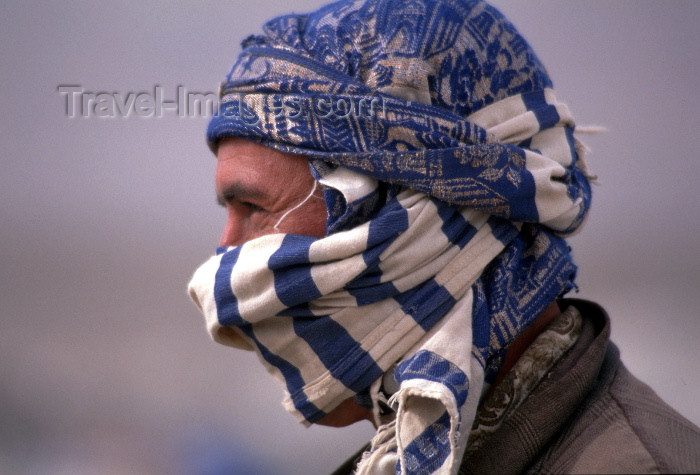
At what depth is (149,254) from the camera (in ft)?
9.09

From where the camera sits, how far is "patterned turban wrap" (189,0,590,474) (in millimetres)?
1151

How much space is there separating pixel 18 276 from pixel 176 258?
674 mm

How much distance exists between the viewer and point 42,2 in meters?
2.71

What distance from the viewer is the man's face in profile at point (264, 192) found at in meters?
1.25

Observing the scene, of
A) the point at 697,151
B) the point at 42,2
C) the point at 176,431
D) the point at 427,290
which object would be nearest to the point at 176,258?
the point at 176,431

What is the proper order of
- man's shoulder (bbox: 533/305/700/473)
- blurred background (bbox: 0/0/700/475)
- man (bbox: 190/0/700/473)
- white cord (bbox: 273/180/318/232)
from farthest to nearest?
blurred background (bbox: 0/0/700/475), white cord (bbox: 273/180/318/232), man (bbox: 190/0/700/473), man's shoulder (bbox: 533/305/700/473)

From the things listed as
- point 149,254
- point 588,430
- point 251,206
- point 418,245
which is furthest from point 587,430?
point 149,254

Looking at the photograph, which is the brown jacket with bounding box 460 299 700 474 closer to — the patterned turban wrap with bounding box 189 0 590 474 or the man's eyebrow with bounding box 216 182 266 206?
the patterned turban wrap with bounding box 189 0 590 474

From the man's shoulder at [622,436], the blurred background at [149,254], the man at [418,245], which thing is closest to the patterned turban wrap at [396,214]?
the man at [418,245]

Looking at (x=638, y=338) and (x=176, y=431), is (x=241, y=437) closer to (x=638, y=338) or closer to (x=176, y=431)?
(x=176, y=431)

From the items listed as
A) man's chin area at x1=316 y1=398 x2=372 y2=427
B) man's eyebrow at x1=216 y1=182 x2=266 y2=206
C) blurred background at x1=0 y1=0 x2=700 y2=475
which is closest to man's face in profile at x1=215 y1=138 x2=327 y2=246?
man's eyebrow at x1=216 y1=182 x2=266 y2=206

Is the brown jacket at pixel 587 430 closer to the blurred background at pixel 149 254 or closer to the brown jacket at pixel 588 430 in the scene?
the brown jacket at pixel 588 430

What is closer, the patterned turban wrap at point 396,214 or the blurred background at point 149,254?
the patterned turban wrap at point 396,214

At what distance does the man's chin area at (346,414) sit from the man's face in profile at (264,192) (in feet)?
1.09
